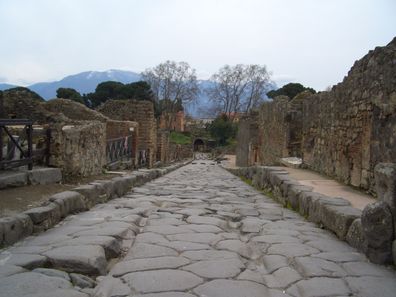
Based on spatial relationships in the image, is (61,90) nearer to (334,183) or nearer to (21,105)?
(21,105)

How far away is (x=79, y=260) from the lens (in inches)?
143

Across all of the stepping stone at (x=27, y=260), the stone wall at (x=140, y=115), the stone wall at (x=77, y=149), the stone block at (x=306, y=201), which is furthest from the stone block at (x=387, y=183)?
the stone wall at (x=140, y=115)

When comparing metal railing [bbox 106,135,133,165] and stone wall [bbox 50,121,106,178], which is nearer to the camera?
stone wall [bbox 50,121,106,178]

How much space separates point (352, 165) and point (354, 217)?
10.9ft

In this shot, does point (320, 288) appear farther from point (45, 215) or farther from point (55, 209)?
point (55, 209)

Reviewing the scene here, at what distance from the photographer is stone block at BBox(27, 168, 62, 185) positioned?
6.70m

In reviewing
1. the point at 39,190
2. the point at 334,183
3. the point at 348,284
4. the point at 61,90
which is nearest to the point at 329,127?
the point at 334,183

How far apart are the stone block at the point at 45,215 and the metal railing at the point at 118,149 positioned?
8.20 meters

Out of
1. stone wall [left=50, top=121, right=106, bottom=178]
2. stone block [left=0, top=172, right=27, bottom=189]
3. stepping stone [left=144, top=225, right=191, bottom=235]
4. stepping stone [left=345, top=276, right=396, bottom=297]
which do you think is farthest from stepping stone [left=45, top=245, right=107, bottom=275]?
stone wall [left=50, top=121, right=106, bottom=178]

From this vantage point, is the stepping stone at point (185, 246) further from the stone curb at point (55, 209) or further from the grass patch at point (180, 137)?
the grass patch at point (180, 137)

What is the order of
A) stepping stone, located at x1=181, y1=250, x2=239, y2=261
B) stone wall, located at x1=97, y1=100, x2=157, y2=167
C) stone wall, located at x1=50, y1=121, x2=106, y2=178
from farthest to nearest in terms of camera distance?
stone wall, located at x1=97, y1=100, x2=157, y2=167 < stone wall, located at x1=50, y1=121, x2=106, y2=178 < stepping stone, located at x1=181, y1=250, x2=239, y2=261

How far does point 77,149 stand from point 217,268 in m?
5.69

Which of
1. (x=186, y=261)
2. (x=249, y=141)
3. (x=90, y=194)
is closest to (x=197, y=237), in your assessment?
(x=186, y=261)

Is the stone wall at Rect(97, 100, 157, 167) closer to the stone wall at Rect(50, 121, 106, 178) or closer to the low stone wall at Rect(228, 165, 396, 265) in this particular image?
the stone wall at Rect(50, 121, 106, 178)
